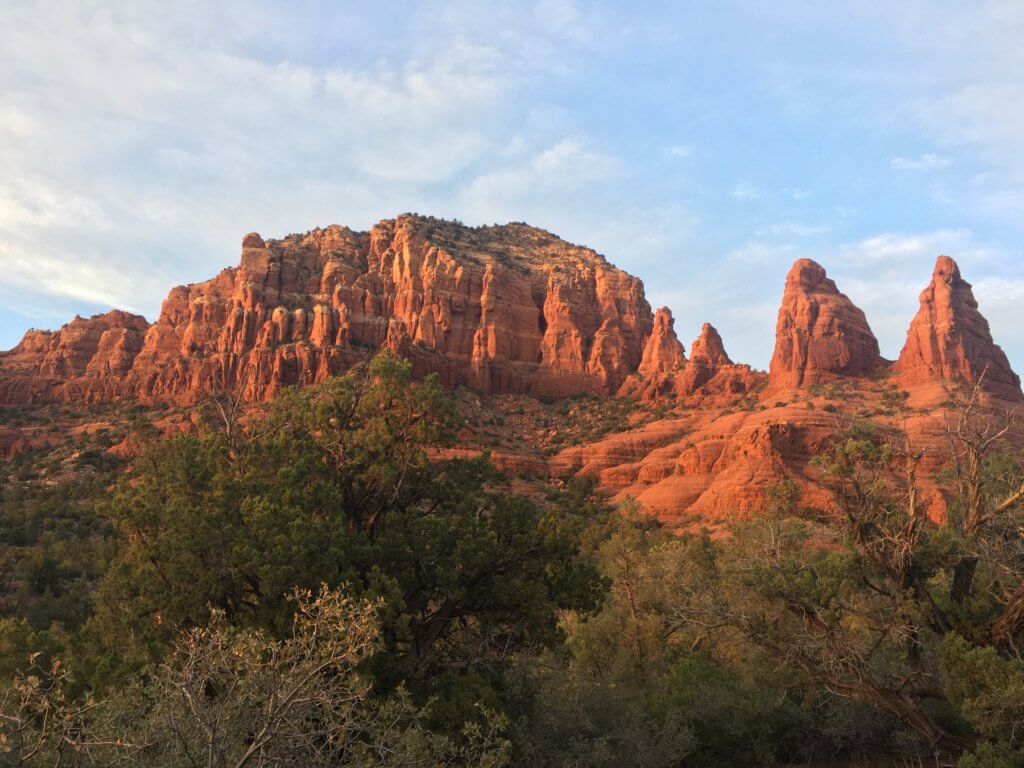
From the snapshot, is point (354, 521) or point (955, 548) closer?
point (955, 548)

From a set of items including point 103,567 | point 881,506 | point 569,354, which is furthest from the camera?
point 569,354

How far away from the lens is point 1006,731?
1389cm

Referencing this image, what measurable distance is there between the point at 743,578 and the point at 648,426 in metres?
63.0

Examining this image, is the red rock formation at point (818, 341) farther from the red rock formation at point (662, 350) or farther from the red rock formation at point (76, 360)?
the red rock formation at point (76, 360)

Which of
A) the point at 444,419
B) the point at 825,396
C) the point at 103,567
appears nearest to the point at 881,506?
the point at 444,419

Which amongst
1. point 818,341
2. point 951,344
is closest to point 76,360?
point 818,341

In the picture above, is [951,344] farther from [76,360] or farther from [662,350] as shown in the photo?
[76,360]

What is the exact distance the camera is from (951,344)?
7400cm

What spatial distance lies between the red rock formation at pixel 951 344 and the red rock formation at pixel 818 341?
4.41 m

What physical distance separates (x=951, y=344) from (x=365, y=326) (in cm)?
6667

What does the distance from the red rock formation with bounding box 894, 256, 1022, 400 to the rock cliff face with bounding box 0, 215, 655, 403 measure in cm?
3309

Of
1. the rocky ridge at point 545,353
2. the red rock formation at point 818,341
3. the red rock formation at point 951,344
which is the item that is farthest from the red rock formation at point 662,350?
the red rock formation at point 951,344

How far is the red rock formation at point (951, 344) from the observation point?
7288cm

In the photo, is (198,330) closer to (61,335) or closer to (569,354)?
(61,335)
